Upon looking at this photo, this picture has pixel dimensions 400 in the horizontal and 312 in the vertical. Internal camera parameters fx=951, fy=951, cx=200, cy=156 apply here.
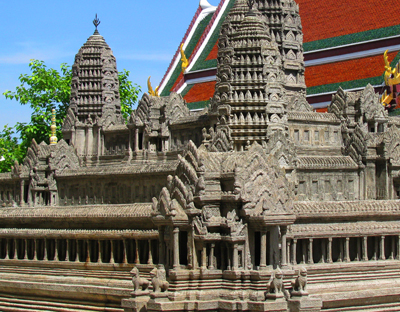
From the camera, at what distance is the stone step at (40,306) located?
80.1ft

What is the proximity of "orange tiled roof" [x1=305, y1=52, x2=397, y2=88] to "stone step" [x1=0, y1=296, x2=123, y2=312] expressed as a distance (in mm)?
23146

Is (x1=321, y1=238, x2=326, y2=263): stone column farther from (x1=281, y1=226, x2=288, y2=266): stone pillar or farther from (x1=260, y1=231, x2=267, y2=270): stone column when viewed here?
(x1=260, y1=231, x2=267, y2=270): stone column

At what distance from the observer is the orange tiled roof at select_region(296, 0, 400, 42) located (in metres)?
48.0

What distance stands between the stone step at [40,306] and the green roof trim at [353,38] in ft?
84.5

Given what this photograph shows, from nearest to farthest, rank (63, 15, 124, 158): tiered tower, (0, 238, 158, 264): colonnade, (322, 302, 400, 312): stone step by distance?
(322, 302, 400, 312): stone step, (0, 238, 158, 264): colonnade, (63, 15, 124, 158): tiered tower

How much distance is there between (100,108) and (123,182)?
27.8ft

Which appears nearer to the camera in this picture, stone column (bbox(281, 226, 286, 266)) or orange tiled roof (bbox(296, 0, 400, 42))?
stone column (bbox(281, 226, 286, 266))

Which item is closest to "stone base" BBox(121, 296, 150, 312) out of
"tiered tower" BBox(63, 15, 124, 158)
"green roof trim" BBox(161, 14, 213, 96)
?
"tiered tower" BBox(63, 15, 124, 158)

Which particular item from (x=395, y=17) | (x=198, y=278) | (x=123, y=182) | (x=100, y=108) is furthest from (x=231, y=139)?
(x=395, y=17)

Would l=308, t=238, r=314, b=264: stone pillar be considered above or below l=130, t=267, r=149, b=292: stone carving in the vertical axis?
above

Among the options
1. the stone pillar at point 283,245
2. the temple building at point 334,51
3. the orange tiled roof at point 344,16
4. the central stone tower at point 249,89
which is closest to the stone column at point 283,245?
the stone pillar at point 283,245

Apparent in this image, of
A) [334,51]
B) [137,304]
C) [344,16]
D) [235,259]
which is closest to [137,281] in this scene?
[137,304]

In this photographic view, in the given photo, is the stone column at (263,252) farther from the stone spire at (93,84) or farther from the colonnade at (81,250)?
the stone spire at (93,84)

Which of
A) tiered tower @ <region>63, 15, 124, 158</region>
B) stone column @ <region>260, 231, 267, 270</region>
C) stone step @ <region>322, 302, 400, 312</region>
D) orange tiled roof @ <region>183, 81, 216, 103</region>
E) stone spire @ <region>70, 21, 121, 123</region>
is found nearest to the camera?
stone column @ <region>260, 231, 267, 270</region>
